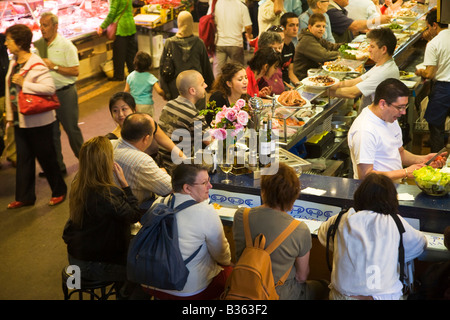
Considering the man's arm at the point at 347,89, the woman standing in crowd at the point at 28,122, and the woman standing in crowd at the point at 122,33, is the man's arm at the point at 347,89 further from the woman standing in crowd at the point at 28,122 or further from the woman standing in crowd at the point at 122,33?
the woman standing in crowd at the point at 122,33

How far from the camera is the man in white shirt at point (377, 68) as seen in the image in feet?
17.8

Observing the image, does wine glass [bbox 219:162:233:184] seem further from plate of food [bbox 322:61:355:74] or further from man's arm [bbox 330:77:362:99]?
plate of food [bbox 322:61:355:74]

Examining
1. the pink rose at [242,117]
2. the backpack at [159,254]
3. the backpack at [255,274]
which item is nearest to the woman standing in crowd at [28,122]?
the pink rose at [242,117]

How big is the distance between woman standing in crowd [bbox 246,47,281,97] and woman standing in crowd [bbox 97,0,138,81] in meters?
4.17

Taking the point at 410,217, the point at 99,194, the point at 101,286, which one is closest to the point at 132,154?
the point at 99,194

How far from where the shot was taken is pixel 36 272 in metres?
5.00

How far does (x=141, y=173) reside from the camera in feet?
13.9

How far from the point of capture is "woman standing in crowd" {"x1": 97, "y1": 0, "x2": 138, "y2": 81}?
9.55 m

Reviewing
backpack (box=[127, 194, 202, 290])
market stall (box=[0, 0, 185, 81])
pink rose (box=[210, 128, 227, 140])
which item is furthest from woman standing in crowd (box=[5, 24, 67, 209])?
backpack (box=[127, 194, 202, 290])

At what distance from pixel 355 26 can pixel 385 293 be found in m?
5.65

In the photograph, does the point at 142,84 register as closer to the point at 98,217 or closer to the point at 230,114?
the point at 230,114

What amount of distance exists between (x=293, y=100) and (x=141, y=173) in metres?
1.62

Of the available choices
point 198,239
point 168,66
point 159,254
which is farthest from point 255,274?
point 168,66
